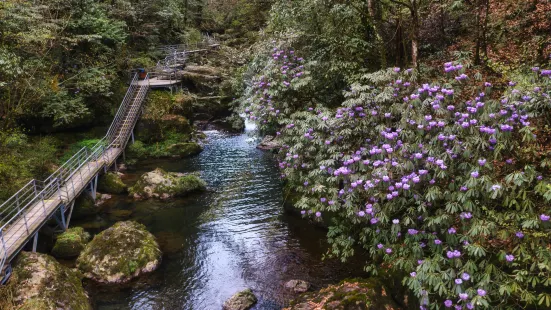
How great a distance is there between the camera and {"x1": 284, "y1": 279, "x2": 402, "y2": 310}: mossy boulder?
6922 millimetres

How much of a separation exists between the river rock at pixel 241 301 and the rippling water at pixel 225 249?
0.90ft

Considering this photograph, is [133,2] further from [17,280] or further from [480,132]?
[480,132]

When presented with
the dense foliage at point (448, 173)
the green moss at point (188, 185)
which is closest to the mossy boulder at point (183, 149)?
the green moss at point (188, 185)

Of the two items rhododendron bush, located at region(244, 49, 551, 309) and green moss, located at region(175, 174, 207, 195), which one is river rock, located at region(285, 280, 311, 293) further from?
green moss, located at region(175, 174, 207, 195)

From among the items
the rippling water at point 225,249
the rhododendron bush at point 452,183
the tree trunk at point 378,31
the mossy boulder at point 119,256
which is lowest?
the rippling water at point 225,249

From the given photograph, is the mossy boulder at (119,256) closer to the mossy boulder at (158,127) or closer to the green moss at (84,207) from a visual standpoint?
the green moss at (84,207)

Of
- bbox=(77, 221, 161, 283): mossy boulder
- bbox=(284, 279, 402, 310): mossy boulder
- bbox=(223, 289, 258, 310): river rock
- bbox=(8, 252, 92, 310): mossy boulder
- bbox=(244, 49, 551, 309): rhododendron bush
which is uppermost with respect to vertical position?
bbox=(244, 49, 551, 309): rhododendron bush

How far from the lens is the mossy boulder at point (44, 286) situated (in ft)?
24.2

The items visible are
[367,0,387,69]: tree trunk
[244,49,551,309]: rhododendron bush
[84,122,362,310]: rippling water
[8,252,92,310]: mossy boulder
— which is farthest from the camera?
[367,0,387,69]: tree trunk

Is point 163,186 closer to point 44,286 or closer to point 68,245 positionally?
point 68,245

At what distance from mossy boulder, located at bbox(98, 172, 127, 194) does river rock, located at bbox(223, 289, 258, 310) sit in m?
9.55

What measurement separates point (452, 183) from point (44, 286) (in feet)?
27.8

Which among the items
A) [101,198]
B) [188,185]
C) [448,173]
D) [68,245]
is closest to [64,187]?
[101,198]

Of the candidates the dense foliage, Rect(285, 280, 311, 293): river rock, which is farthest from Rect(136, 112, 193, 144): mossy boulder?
Rect(285, 280, 311, 293): river rock
